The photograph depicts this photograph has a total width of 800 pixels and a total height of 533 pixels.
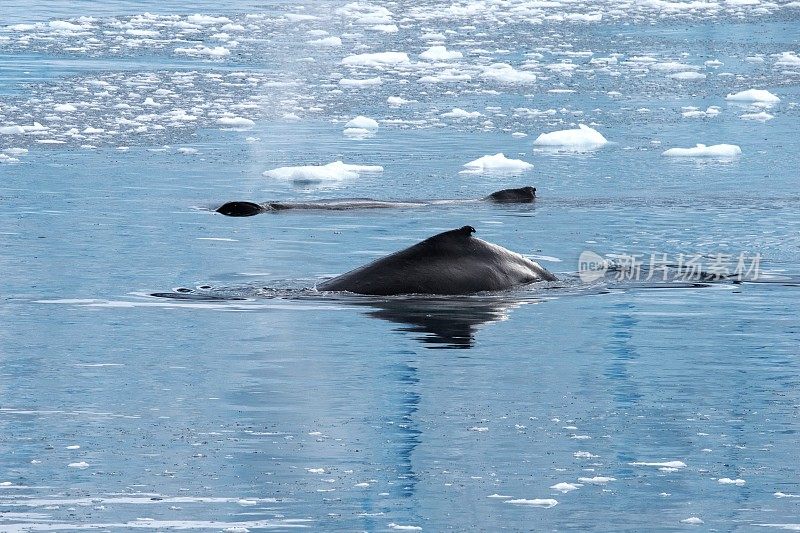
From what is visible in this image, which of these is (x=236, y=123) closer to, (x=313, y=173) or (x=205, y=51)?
(x=313, y=173)

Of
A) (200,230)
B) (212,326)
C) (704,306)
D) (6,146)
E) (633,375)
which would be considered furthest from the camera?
(6,146)

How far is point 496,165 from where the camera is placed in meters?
19.5

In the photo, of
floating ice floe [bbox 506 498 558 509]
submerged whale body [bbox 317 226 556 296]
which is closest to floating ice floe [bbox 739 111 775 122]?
submerged whale body [bbox 317 226 556 296]

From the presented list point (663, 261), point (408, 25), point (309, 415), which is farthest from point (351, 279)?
point (408, 25)

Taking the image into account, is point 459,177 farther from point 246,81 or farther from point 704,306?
point 246,81

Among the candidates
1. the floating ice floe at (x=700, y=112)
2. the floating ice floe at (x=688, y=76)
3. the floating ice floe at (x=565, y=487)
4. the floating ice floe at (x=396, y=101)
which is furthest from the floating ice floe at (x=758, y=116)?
the floating ice floe at (x=565, y=487)

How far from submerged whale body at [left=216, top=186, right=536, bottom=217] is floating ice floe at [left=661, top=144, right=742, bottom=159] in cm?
395

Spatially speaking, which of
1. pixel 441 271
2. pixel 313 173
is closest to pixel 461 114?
pixel 313 173

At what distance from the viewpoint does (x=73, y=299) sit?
37.1ft

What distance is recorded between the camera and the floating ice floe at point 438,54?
32750 millimetres

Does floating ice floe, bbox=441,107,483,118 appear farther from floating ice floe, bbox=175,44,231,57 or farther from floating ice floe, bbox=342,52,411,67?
floating ice floe, bbox=175,44,231,57

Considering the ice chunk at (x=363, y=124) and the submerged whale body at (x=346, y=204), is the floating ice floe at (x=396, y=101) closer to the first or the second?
the ice chunk at (x=363, y=124)

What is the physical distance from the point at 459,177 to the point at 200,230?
4.52 meters

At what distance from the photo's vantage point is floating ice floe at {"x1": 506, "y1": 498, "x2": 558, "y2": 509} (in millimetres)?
6500
